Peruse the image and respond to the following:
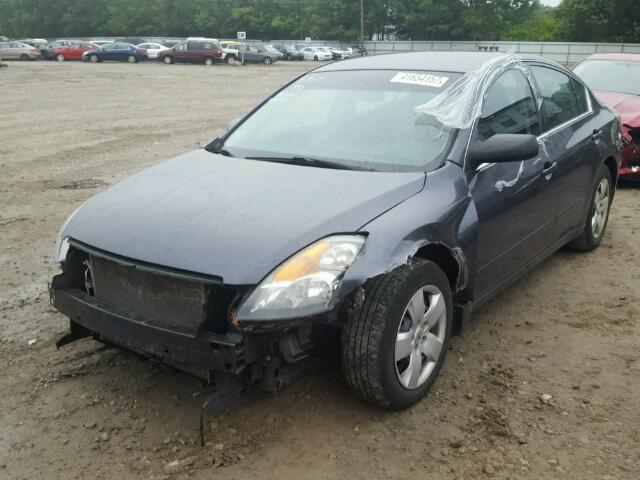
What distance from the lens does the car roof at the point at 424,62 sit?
13.1 ft

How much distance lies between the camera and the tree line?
53688 mm

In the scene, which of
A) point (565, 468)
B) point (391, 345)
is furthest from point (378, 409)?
point (565, 468)

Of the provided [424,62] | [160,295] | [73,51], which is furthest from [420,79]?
[73,51]

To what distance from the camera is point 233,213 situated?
2.93m

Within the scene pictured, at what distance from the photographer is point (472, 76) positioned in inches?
151

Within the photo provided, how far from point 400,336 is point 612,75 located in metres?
7.10

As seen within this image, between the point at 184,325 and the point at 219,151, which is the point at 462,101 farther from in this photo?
the point at 184,325

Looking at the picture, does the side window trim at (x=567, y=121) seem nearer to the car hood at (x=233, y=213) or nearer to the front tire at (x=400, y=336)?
the car hood at (x=233, y=213)

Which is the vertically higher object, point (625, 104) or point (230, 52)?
point (625, 104)

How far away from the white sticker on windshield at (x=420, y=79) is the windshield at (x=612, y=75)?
5340mm

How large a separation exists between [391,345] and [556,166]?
209cm

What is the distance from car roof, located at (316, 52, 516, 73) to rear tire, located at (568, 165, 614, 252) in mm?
1237

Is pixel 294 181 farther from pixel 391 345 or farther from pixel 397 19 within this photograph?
pixel 397 19

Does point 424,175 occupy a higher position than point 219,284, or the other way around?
point 424,175
